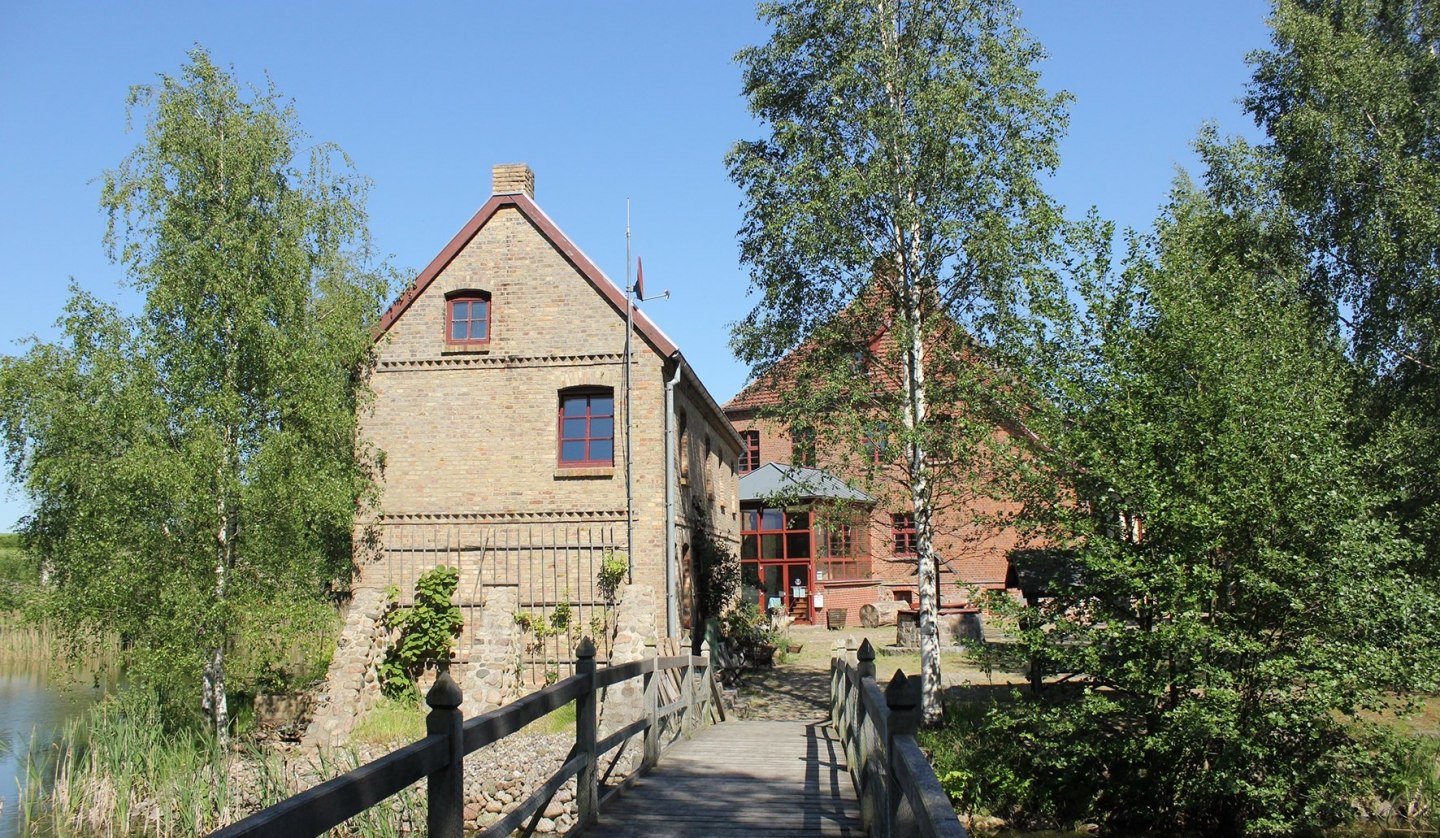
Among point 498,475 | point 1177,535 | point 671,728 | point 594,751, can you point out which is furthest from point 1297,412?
point 498,475

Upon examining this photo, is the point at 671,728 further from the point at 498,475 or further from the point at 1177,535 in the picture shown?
the point at 498,475

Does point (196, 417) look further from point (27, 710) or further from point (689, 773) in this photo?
point (689, 773)

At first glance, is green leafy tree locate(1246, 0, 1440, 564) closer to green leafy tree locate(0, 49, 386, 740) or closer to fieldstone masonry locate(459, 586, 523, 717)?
fieldstone masonry locate(459, 586, 523, 717)

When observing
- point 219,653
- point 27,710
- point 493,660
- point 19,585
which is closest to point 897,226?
point 493,660

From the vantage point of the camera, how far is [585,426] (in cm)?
1734

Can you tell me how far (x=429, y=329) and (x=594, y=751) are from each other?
12.6 metres

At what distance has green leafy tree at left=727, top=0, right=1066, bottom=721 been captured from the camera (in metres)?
15.3

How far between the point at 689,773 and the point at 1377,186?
16.0 meters

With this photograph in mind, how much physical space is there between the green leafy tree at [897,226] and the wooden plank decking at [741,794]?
5.08m

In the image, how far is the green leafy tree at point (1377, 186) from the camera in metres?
16.5

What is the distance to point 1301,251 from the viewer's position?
18.7 metres

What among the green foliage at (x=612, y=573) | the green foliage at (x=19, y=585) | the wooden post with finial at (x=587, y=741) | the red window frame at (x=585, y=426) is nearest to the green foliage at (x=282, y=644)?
the green foliage at (x=19, y=585)

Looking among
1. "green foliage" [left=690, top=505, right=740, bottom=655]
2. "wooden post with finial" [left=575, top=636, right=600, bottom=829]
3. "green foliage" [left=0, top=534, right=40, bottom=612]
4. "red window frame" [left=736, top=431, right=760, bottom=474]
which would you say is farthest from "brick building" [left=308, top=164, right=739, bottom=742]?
"red window frame" [left=736, top=431, right=760, bottom=474]

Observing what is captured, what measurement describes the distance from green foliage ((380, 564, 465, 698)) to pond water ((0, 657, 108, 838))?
410cm
